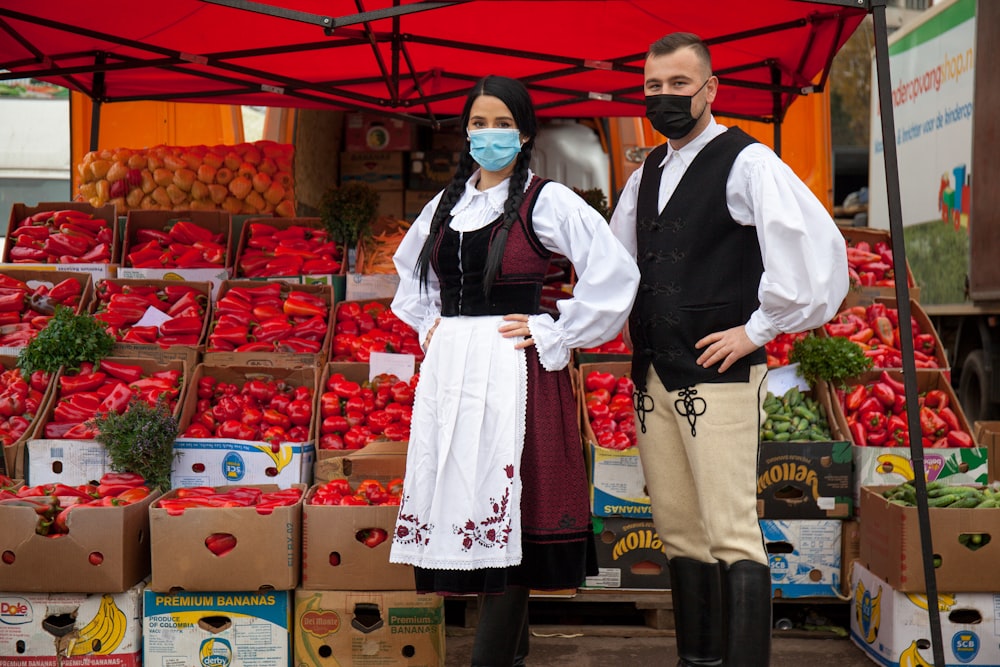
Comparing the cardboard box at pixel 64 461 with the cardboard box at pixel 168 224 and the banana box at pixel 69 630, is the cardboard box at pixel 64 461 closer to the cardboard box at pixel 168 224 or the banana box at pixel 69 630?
the banana box at pixel 69 630

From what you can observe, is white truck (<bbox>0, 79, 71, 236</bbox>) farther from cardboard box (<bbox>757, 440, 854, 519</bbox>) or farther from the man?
the man

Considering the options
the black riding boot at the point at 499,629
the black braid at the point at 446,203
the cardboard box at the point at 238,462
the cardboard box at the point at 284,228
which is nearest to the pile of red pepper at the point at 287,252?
the cardboard box at the point at 284,228

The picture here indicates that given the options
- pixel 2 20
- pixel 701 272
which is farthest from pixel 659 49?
pixel 2 20

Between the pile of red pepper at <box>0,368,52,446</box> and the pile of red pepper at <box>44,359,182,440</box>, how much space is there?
0.12 meters

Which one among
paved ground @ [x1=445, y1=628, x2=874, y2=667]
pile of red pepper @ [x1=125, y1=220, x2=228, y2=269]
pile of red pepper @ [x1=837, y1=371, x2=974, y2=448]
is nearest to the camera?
paved ground @ [x1=445, y1=628, x2=874, y2=667]

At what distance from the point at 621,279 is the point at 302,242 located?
357cm

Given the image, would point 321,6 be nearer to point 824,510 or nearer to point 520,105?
point 520,105

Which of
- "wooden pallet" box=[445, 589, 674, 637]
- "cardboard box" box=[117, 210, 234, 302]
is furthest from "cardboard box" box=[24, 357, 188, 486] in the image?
"wooden pallet" box=[445, 589, 674, 637]

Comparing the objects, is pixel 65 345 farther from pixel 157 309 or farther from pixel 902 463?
pixel 902 463

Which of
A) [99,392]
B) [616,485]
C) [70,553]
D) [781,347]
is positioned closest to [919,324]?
[781,347]

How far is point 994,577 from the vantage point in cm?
402

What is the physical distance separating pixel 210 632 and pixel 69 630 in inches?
20.5

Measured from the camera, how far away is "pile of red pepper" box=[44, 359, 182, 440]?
4746 millimetres

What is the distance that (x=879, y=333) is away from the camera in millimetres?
5723
